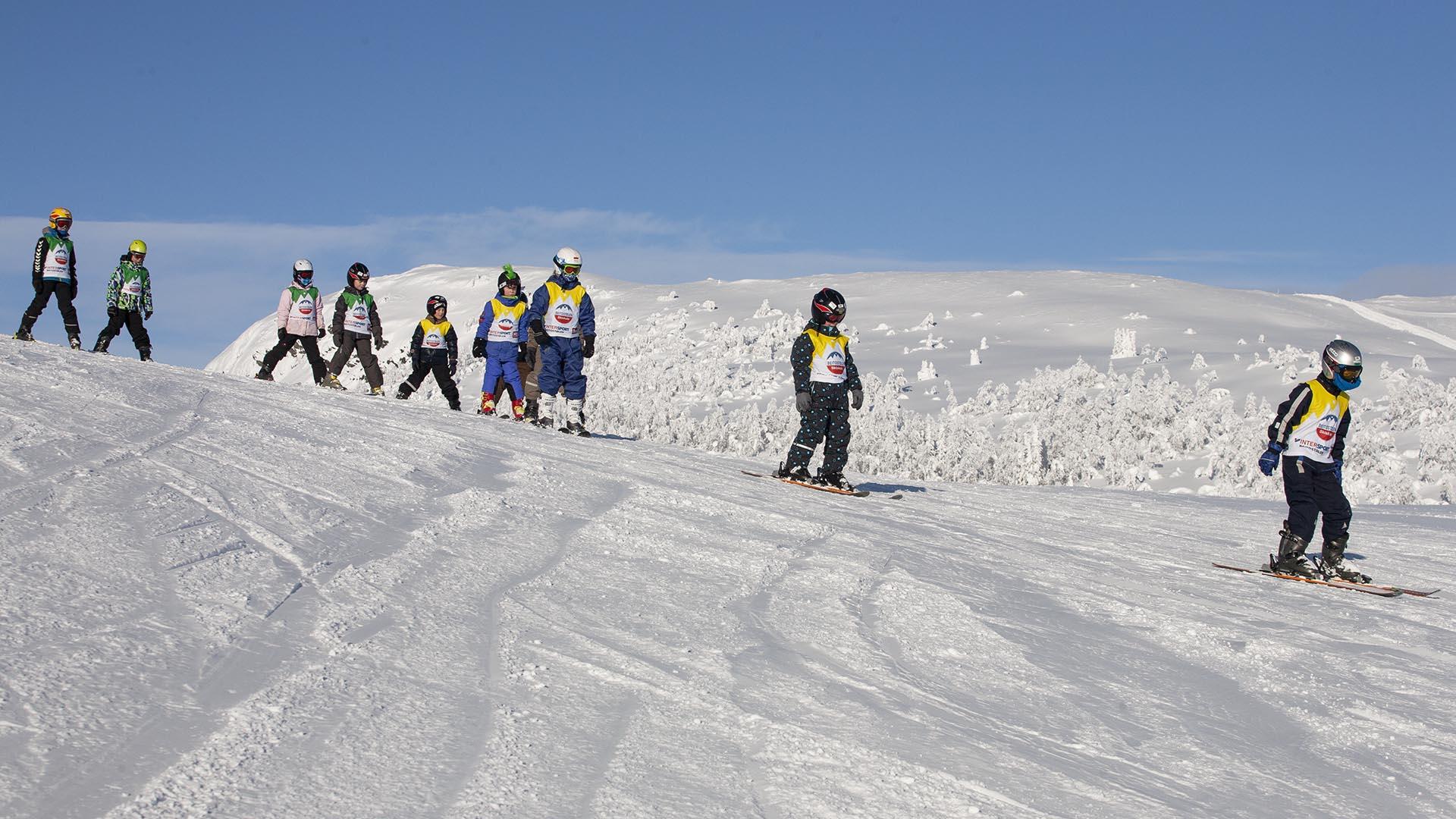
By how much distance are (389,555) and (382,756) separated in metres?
2.42

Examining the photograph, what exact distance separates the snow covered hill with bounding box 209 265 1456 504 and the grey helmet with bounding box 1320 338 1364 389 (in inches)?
255

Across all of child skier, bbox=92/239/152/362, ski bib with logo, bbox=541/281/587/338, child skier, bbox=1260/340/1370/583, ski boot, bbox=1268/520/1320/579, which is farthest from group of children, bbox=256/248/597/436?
ski boot, bbox=1268/520/1320/579

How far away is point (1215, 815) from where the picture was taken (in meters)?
3.23

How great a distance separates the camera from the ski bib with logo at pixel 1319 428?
8469mm

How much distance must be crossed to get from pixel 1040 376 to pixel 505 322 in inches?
1488

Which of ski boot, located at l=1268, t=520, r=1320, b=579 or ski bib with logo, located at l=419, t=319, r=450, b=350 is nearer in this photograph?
ski boot, located at l=1268, t=520, r=1320, b=579

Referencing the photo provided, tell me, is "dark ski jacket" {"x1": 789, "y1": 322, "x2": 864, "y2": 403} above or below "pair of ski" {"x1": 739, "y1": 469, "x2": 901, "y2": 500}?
above

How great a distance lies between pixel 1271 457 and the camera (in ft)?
27.8

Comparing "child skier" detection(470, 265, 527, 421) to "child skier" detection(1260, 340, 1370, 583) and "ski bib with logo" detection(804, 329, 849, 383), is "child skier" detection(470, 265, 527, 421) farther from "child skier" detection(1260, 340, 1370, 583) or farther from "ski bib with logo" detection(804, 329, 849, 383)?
"child skier" detection(1260, 340, 1370, 583)

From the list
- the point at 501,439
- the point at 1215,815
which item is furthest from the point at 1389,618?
the point at 501,439

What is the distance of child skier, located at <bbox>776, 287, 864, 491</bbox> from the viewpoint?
10.7m

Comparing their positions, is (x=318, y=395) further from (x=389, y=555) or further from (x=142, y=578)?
(x=142, y=578)

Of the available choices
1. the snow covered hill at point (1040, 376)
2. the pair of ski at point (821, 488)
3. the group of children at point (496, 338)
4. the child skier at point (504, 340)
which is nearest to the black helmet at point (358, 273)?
the group of children at point (496, 338)

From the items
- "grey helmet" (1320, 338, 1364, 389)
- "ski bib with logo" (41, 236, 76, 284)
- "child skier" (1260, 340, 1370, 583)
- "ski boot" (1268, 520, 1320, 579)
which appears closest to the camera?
"ski boot" (1268, 520, 1320, 579)
